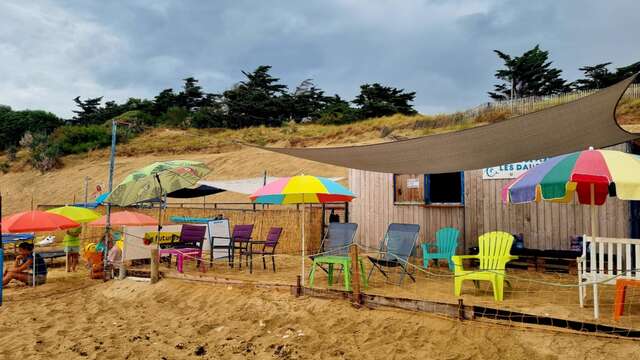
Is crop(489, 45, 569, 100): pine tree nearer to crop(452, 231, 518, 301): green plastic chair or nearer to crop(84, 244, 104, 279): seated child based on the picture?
crop(452, 231, 518, 301): green plastic chair

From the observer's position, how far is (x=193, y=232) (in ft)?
22.8

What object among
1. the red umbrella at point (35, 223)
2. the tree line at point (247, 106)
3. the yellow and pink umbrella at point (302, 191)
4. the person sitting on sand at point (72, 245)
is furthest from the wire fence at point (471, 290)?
the tree line at point (247, 106)

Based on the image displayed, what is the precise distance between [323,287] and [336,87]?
2520cm

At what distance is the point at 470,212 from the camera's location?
7.29m

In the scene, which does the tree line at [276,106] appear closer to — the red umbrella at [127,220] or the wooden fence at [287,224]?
the wooden fence at [287,224]

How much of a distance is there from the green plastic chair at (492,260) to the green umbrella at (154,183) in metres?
4.05

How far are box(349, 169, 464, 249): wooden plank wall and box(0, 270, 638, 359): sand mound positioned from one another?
11.1ft

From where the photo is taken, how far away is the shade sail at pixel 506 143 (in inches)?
150

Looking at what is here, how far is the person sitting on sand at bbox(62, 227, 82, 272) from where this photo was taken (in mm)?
7887

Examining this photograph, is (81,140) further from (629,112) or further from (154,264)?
(629,112)

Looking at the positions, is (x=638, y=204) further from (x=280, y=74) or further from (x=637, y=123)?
(x=280, y=74)

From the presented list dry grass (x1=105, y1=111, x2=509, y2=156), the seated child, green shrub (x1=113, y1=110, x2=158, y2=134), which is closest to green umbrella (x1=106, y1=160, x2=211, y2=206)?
the seated child

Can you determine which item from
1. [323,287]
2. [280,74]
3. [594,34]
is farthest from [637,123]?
[280,74]

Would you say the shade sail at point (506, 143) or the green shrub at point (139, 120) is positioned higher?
the green shrub at point (139, 120)
